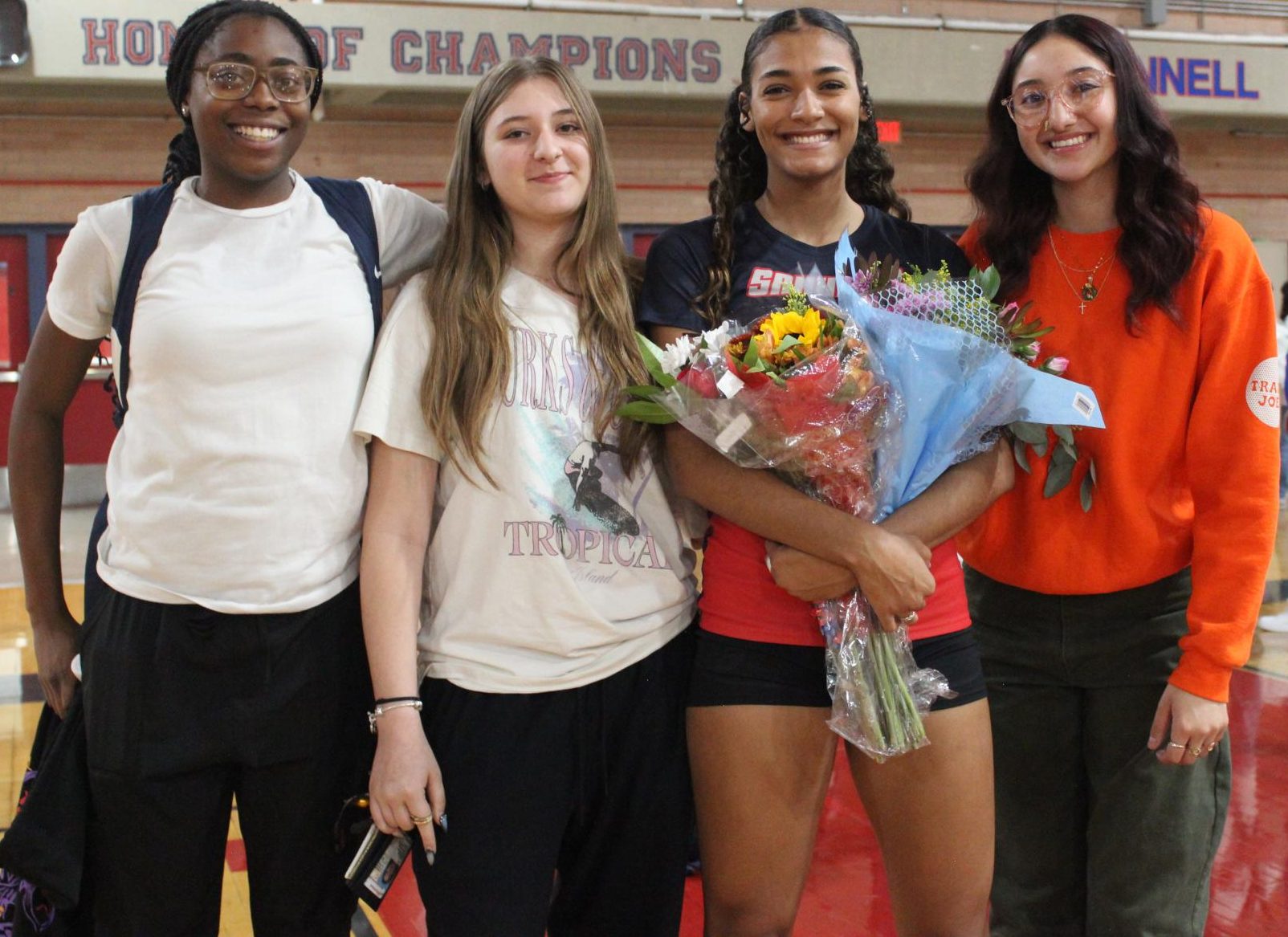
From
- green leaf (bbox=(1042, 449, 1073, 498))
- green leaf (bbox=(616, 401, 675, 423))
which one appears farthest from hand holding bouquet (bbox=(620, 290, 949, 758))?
green leaf (bbox=(1042, 449, 1073, 498))

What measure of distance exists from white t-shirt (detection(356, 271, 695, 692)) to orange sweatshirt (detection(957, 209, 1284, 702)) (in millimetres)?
715

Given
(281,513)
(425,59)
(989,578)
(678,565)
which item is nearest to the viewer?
(281,513)

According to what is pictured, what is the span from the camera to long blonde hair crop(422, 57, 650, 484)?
1807 mm

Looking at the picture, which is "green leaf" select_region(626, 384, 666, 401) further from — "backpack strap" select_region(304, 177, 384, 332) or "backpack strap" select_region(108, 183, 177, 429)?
"backpack strap" select_region(108, 183, 177, 429)

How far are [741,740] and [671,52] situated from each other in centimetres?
878

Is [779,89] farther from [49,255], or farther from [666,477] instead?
[49,255]

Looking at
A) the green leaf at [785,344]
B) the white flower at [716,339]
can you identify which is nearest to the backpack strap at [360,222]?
the white flower at [716,339]

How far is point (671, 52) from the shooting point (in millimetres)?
9836

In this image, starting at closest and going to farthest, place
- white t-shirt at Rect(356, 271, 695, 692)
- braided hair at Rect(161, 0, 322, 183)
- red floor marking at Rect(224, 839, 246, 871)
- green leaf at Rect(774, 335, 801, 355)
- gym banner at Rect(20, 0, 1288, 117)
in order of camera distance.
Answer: green leaf at Rect(774, 335, 801, 355) < white t-shirt at Rect(356, 271, 695, 692) < braided hair at Rect(161, 0, 322, 183) < red floor marking at Rect(224, 839, 246, 871) < gym banner at Rect(20, 0, 1288, 117)

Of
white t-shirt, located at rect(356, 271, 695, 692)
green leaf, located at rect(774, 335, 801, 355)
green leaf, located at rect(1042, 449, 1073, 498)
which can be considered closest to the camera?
green leaf, located at rect(774, 335, 801, 355)

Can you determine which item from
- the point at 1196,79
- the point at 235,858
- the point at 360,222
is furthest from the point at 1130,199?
the point at 1196,79

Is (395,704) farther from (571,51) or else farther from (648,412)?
(571,51)

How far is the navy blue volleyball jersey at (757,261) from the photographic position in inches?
76.4

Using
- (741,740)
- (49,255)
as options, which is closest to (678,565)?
(741,740)
